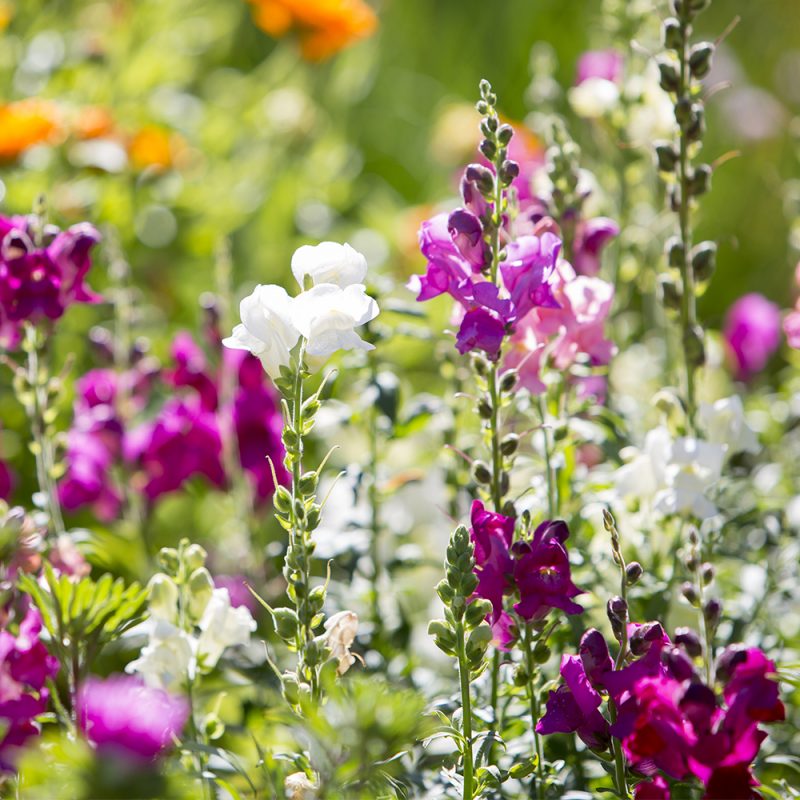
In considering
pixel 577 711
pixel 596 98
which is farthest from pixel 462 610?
pixel 596 98

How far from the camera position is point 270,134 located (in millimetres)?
3059

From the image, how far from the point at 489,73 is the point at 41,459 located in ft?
10.7

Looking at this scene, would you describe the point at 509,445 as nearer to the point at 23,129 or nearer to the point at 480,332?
the point at 480,332

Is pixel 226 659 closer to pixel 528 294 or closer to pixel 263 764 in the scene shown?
pixel 263 764

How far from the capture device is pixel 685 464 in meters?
1.21

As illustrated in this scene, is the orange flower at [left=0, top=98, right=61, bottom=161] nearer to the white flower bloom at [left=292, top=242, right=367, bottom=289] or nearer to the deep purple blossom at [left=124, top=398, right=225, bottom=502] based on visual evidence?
the deep purple blossom at [left=124, top=398, right=225, bottom=502]

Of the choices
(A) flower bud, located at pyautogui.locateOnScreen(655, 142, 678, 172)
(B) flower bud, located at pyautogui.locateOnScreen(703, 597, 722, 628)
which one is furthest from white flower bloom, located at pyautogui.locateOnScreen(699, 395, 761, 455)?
(B) flower bud, located at pyautogui.locateOnScreen(703, 597, 722, 628)

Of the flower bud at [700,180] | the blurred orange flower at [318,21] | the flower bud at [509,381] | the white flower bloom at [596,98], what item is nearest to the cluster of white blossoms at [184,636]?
the flower bud at [509,381]

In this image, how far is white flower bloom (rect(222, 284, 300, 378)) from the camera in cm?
98

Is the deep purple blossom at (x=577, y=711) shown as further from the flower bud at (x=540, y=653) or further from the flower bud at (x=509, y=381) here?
the flower bud at (x=509, y=381)

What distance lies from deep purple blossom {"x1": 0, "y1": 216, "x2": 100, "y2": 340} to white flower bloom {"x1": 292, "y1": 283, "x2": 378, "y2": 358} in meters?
0.36

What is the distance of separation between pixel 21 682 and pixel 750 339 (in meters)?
1.41

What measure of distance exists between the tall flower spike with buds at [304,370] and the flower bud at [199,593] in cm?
14

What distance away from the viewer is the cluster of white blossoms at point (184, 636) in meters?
1.06
